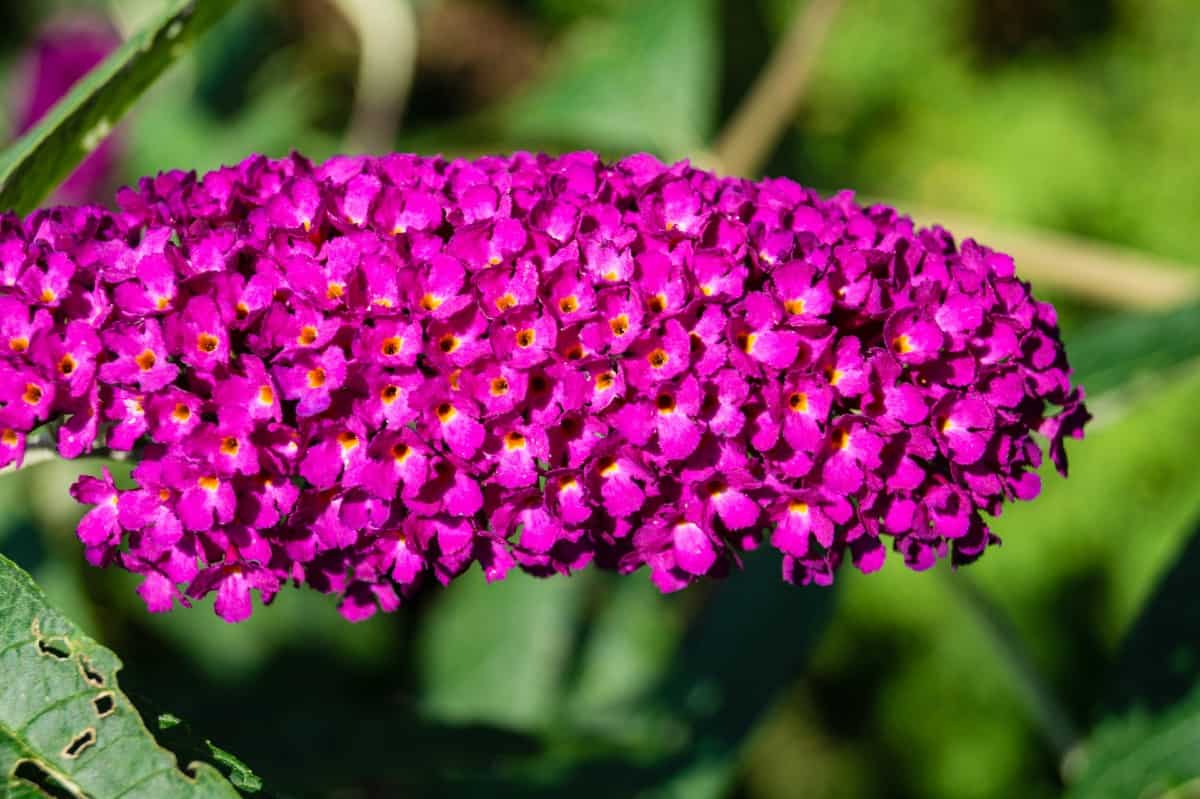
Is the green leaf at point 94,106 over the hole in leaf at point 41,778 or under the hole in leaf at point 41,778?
over

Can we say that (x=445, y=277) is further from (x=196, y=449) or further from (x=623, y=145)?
(x=623, y=145)

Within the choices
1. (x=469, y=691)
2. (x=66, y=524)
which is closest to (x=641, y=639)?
(x=469, y=691)

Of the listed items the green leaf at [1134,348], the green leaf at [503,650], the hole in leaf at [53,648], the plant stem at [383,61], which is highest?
the plant stem at [383,61]

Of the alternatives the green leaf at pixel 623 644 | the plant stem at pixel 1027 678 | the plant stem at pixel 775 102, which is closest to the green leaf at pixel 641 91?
the plant stem at pixel 775 102

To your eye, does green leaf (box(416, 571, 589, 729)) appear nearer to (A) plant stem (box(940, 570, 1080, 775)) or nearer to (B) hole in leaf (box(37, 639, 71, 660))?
(A) plant stem (box(940, 570, 1080, 775))

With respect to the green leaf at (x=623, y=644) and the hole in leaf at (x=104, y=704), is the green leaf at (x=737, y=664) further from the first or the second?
the hole in leaf at (x=104, y=704)

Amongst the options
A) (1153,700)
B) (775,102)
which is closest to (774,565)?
(1153,700)

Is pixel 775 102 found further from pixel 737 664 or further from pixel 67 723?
pixel 67 723
